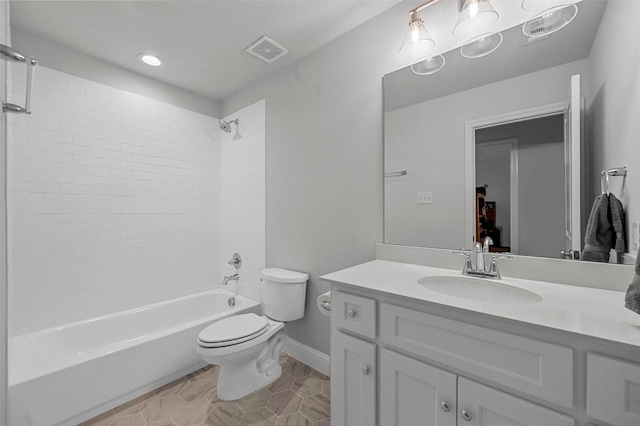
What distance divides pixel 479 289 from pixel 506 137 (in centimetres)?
73

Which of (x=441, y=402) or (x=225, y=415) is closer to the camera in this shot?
(x=441, y=402)

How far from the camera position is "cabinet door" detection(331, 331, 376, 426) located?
111 cm

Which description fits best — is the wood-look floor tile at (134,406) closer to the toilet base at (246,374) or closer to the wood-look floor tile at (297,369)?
the toilet base at (246,374)

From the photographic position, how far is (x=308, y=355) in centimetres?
214

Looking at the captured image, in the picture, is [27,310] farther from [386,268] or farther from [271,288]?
[386,268]

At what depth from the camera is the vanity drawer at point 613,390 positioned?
65cm

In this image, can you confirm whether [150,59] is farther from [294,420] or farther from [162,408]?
[294,420]

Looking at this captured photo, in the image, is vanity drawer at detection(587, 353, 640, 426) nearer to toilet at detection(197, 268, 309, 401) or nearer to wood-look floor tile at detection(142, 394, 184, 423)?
toilet at detection(197, 268, 309, 401)

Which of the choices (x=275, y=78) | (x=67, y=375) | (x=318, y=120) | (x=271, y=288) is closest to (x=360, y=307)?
(x=271, y=288)

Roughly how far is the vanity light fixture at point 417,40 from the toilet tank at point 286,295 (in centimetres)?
162

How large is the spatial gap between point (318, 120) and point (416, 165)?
0.86 m

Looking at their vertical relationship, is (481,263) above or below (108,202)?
below

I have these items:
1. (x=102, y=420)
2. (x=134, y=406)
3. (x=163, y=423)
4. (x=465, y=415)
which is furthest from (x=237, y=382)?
(x=465, y=415)

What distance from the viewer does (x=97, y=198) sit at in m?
2.22
